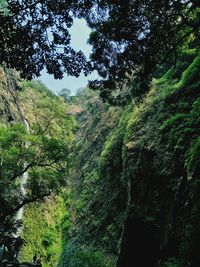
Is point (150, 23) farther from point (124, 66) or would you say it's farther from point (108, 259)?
point (108, 259)

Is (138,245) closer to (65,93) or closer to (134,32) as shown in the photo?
(134,32)

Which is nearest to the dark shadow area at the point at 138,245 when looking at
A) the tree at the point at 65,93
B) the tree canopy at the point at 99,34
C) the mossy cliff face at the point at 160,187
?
the mossy cliff face at the point at 160,187

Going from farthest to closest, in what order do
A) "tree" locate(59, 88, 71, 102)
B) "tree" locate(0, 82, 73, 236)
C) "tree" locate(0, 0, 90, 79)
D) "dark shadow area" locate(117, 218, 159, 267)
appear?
"tree" locate(59, 88, 71, 102), "tree" locate(0, 82, 73, 236), "dark shadow area" locate(117, 218, 159, 267), "tree" locate(0, 0, 90, 79)

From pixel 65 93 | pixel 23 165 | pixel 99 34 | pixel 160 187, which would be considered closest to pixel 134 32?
pixel 99 34

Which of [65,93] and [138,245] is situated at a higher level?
[65,93]

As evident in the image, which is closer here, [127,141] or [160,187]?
[160,187]

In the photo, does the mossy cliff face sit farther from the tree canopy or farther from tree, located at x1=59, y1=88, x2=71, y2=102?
tree, located at x1=59, y1=88, x2=71, y2=102

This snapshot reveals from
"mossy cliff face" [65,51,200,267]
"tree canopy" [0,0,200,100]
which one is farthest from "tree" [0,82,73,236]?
"tree canopy" [0,0,200,100]

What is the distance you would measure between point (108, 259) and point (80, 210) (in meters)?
8.77

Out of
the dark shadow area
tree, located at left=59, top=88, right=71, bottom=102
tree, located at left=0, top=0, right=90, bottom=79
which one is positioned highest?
tree, located at left=59, top=88, right=71, bottom=102

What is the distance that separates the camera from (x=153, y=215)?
1107 cm

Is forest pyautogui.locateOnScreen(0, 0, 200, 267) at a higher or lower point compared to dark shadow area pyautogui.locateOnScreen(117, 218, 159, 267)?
higher

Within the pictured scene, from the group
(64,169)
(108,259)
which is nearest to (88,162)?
(64,169)

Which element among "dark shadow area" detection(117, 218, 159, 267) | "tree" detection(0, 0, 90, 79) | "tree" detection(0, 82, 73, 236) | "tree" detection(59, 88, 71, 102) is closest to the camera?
"tree" detection(0, 0, 90, 79)
